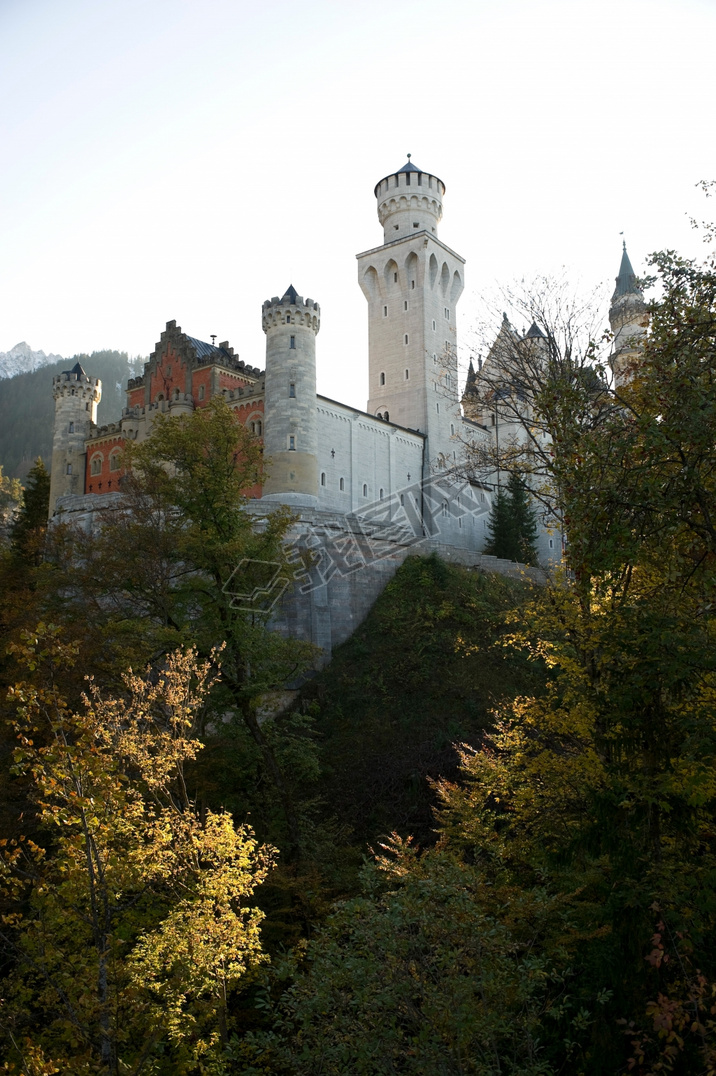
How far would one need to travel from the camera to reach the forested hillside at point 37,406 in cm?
13100

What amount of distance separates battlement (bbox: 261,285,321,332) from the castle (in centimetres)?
5

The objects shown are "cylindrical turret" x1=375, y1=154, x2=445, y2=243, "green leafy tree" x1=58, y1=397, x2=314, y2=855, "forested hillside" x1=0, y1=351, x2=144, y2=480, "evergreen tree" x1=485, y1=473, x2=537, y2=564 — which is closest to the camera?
"green leafy tree" x1=58, y1=397, x2=314, y2=855

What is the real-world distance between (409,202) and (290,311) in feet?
58.7

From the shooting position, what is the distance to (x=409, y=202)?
164ft

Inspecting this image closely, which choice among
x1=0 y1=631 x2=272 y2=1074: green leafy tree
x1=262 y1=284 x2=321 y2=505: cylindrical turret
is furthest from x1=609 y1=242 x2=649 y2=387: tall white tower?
x1=262 y1=284 x2=321 y2=505: cylindrical turret

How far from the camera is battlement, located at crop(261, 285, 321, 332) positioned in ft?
121

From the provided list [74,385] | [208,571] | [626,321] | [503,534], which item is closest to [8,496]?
[74,385]

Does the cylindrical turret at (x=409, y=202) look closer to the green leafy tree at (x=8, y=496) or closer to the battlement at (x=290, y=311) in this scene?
the battlement at (x=290, y=311)

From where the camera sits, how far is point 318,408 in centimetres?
3903

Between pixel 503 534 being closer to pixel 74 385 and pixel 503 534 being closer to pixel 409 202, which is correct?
pixel 409 202

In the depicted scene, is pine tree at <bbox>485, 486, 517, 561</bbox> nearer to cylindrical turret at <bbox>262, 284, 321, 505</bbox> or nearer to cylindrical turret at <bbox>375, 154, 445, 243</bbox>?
cylindrical turret at <bbox>262, 284, 321, 505</bbox>

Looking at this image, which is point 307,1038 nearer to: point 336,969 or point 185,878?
point 336,969

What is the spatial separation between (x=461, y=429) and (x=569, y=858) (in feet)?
136

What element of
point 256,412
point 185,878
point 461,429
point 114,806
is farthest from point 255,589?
point 461,429
